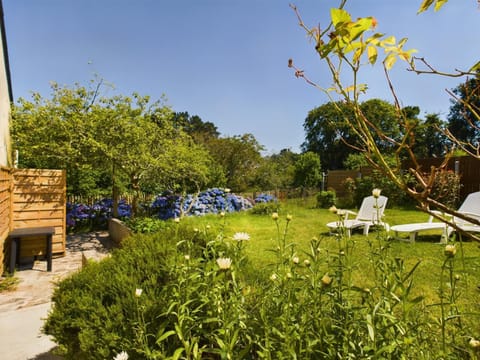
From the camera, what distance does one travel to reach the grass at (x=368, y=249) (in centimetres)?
224

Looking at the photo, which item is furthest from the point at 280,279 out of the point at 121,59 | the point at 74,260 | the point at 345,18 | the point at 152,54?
the point at 121,59

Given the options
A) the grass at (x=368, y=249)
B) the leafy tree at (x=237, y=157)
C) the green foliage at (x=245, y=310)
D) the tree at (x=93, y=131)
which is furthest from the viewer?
the leafy tree at (x=237, y=157)

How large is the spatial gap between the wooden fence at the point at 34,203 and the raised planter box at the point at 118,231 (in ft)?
3.74

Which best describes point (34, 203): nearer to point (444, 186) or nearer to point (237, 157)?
point (444, 186)

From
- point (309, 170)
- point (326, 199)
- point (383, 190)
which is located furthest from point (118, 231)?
point (309, 170)

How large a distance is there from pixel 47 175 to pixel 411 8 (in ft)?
22.0

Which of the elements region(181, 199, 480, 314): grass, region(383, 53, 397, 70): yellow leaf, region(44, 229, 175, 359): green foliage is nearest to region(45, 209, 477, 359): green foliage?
region(44, 229, 175, 359): green foliage

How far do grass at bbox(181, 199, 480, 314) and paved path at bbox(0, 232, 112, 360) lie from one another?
1.89 meters

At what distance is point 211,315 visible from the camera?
4.14ft

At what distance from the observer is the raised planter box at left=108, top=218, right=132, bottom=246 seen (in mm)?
6101

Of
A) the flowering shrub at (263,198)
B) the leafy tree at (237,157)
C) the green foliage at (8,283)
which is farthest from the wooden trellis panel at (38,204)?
the leafy tree at (237,157)

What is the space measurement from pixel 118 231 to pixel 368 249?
18.1 feet

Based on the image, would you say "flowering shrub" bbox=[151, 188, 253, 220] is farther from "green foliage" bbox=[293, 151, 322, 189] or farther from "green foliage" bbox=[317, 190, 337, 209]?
"green foliage" bbox=[293, 151, 322, 189]

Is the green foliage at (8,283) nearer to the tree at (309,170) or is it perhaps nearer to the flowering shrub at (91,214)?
the flowering shrub at (91,214)
